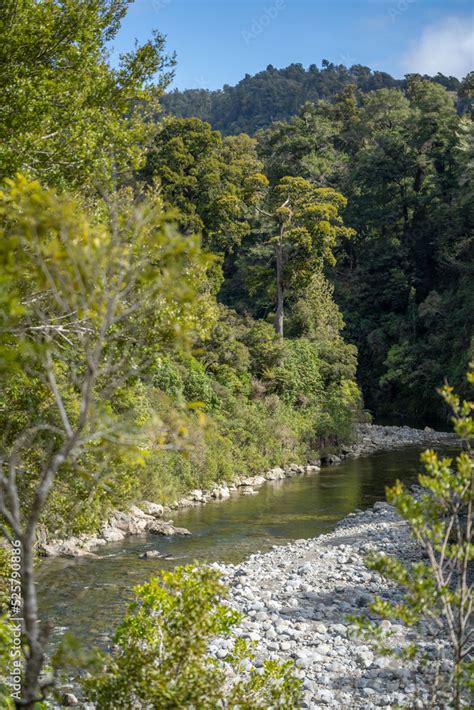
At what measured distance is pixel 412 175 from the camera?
40344 mm

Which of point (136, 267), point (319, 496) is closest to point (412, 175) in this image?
point (319, 496)

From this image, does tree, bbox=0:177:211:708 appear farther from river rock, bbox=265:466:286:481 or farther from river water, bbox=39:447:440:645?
river rock, bbox=265:466:286:481

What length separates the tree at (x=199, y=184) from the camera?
31.2 metres

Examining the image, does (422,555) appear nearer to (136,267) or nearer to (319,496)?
(319,496)

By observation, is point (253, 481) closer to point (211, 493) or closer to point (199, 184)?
point (211, 493)

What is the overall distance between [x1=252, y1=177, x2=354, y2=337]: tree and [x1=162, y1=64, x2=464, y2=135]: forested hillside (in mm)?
72216

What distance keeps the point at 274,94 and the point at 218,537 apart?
104 metres

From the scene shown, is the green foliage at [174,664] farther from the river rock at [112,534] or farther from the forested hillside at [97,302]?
the river rock at [112,534]

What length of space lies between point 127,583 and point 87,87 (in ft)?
25.6

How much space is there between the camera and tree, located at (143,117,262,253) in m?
31.2

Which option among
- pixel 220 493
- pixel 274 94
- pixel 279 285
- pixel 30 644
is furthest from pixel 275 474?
pixel 274 94

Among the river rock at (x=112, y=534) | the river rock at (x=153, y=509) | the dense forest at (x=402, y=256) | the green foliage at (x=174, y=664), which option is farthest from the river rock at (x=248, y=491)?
the green foliage at (x=174, y=664)

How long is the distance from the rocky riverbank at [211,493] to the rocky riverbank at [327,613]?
3.03 m

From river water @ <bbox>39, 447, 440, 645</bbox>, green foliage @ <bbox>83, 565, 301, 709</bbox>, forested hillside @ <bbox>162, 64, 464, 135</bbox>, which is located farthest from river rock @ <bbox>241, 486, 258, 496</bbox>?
forested hillside @ <bbox>162, 64, 464, 135</bbox>
